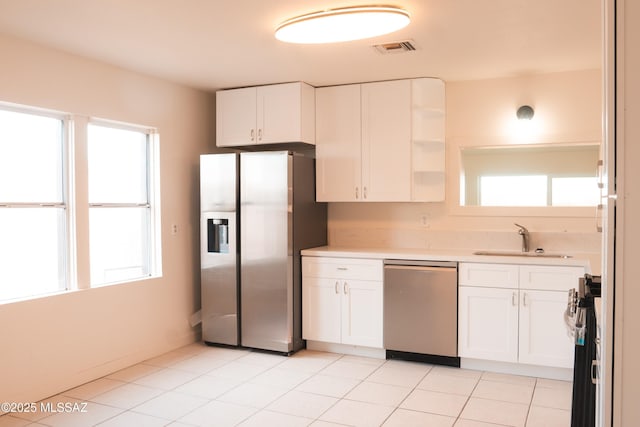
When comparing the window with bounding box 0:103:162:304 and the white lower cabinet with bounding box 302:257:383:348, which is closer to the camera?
the window with bounding box 0:103:162:304

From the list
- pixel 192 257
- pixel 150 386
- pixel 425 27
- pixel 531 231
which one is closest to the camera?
pixel 425 27

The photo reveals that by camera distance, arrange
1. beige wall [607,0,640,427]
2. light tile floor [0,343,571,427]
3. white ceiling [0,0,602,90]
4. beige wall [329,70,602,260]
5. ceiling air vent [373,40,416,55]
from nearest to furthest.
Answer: beige wall [607,0,640,427]
white ceiling [0,0,602,90]
light tile floor [0,343,571,427]
ceiling air vent [373,40,416,55]
beige wall [329,70,602,260]

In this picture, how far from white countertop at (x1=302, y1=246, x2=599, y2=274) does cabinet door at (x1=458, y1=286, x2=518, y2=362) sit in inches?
9.1

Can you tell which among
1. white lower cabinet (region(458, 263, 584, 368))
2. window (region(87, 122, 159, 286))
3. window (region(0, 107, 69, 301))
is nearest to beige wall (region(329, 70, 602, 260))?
white lower cabinet (region(458, 263, 584, 368))

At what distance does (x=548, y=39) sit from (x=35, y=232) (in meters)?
3.61

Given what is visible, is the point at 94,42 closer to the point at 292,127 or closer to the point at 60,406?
the point at 292,127

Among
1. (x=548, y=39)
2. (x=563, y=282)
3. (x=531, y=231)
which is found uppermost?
(x=548, y=39)

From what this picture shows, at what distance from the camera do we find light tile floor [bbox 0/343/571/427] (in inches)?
127

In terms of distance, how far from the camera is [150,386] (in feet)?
12.5

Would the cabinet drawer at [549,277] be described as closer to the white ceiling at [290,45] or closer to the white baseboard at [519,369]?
the white baseboard at [519,369]

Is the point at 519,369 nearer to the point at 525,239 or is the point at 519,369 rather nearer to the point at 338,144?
the point at 525,239

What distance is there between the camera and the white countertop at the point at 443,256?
394 centimetres

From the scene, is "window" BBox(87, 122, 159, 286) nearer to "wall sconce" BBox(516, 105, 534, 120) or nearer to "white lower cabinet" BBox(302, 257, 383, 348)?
"white lower cabinet" BBox(302, 257, 383, 348)

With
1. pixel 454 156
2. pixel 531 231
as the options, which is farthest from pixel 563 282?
pixel 454 156
